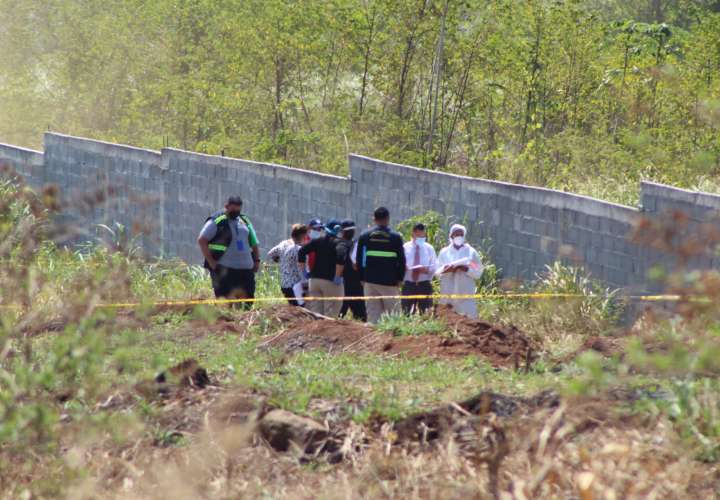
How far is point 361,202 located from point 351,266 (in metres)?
3.03

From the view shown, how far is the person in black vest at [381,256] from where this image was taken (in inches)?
543

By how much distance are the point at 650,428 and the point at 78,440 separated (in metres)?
3.21

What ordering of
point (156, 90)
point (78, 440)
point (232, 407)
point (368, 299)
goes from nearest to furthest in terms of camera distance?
point (78, 440) < point (232, 407) < point (368, 299) < point (156, 90)

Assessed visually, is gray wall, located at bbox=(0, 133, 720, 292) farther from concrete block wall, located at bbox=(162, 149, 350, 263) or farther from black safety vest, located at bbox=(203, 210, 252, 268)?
black safety vest, located at bbox=(203, 210, 252, 268)

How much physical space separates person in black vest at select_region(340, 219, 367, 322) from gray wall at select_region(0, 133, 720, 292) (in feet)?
6.40

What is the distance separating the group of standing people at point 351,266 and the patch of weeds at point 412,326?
4.44 feet

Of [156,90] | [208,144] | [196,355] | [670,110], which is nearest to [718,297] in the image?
[196,355]

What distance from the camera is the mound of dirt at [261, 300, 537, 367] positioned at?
11.1 metres

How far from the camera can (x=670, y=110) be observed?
19625mm

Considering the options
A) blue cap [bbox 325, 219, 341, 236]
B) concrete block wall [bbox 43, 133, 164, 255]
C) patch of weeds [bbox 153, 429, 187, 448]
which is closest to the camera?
patch of weeds [bbox 153, 429, 187, 448]

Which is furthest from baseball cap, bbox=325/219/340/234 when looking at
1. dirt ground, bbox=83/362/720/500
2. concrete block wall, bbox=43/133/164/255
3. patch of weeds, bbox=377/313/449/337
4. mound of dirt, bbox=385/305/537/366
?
dirt ground, bbox=83/362/720/500

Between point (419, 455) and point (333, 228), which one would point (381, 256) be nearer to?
point (333, 228)

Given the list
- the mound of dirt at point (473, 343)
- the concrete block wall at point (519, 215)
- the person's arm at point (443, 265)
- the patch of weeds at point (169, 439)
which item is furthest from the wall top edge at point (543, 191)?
the patch of weeds at point (169, 439)

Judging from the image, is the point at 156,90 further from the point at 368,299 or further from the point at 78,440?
the point at 78,440
